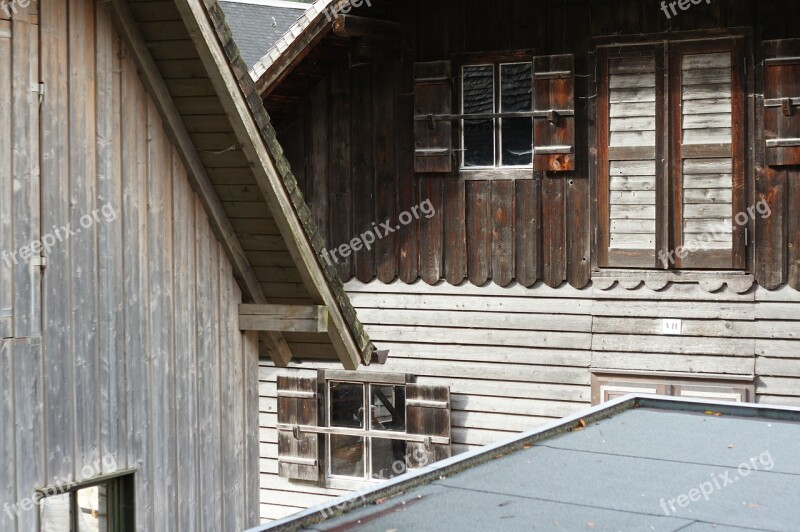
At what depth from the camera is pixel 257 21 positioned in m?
21.2

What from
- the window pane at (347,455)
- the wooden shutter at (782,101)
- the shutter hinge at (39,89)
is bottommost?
the window pane at (347,455)

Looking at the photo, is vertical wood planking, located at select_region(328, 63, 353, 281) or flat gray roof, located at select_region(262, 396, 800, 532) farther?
vertical wood planking, located at select_region(328, 63, 353, 281)

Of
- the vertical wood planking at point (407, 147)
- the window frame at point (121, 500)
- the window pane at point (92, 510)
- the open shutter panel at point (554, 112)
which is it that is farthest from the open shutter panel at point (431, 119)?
the window pane at point (92, 510)

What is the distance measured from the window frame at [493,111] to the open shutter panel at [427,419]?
7.91ft

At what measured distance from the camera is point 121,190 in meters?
6.98

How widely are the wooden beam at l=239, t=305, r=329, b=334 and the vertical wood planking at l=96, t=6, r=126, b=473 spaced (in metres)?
1.23

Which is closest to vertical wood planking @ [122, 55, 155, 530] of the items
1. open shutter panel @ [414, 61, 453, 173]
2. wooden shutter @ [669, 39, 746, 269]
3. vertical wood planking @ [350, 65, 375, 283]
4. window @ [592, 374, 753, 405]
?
open shutter panel @ [414, 61, 453, 173]

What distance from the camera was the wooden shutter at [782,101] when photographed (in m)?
11.2

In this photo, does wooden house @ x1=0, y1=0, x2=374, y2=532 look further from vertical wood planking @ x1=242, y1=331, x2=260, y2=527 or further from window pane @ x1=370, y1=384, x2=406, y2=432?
window pane @ x1=370, y1=384, x2=406, y2=432

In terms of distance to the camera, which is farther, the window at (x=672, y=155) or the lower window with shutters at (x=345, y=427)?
the lower window with shutters at (x=345, y=427)

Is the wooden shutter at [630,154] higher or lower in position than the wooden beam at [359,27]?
lower

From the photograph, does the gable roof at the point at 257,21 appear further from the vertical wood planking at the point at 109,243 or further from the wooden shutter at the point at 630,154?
the vertical wood planking at the point at 109,243

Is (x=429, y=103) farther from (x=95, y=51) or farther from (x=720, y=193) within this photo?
(x=95, y=51)

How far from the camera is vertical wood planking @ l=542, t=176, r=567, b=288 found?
12352mm
